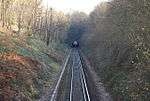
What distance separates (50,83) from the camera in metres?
35.0

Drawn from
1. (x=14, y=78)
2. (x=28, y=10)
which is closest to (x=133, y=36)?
(x=14, y=78)

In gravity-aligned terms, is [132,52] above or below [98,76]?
above

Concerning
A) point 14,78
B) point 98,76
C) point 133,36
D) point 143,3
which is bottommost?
point 98,76

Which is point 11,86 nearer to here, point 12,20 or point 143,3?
point 143,3

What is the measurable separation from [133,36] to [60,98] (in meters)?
9.17

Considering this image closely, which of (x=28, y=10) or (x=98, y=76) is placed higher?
(x=28, y=10)

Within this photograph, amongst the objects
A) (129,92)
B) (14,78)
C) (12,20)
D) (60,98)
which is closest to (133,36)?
(129,92)

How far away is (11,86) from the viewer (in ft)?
84.1

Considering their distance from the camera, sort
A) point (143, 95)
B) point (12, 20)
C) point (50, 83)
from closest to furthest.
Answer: point (143, 95)
point (50, 83)
point (12, 20)

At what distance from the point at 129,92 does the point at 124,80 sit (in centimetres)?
397

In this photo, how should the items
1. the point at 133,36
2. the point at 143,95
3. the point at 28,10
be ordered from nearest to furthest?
the point at 143,95 < the point at 133,36 < the point at 28,10

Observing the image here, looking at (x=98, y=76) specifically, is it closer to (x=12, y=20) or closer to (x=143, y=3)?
(x=143, y=3)

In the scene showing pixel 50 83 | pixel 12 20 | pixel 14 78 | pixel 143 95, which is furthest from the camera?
pixel 12 20

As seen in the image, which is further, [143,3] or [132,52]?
[132,52]
